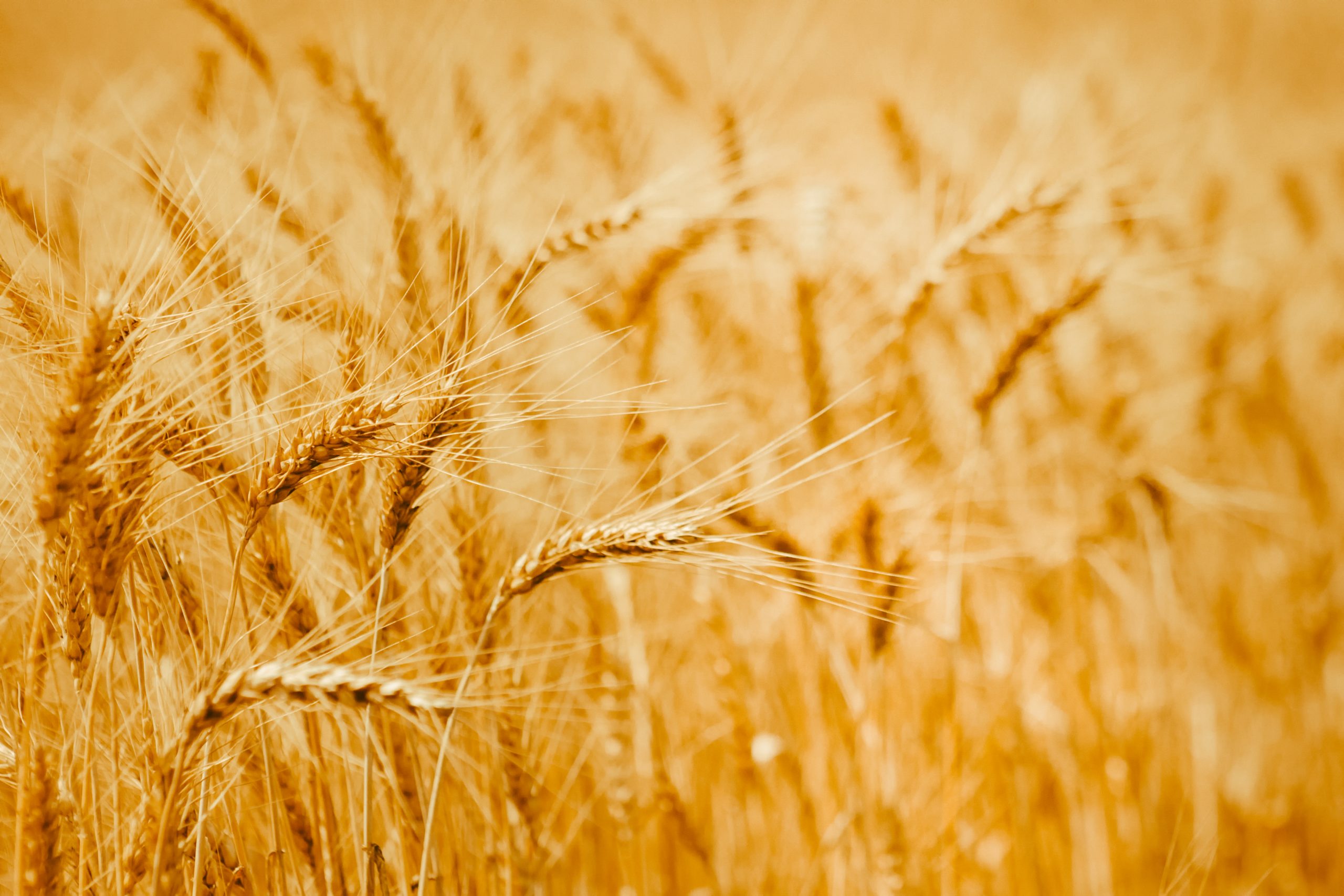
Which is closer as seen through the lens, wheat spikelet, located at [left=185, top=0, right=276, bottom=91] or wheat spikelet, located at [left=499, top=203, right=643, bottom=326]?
wheat spikelet, located at [left=499, top=203, right=643, bottom=326]

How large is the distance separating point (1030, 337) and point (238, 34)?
4.46 ft

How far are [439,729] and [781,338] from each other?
4.14 ft

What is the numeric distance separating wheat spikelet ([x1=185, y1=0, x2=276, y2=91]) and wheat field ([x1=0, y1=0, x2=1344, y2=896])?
0.01 meters

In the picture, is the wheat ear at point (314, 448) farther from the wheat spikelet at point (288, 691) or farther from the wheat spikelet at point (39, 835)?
the wheat spikelet at point (39, 835)

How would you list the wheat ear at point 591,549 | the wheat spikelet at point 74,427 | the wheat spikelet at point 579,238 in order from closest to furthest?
the wheat spikelet at point 74,427 < the wheat ear at point 591,549 < the wheat spikelet at point 579,238

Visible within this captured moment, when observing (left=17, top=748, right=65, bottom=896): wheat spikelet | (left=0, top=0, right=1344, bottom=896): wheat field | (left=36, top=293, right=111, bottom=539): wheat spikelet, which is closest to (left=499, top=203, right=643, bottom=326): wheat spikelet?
(left=0, top=0, right=1344, bottom=896): wheat field

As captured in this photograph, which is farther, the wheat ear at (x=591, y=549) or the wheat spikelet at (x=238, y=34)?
the wheat spikelet at (x=238, y=34)

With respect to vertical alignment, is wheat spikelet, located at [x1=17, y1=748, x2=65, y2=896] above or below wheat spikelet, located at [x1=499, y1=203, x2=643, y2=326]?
below

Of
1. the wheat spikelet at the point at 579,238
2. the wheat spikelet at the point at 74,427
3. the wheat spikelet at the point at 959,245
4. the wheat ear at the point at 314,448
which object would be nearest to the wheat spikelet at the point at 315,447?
the wheat ear at the point at 314,448

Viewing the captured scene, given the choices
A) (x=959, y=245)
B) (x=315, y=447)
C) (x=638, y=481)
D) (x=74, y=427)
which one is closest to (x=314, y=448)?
(x=315, y=447)

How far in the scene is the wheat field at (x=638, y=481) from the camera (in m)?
0.73

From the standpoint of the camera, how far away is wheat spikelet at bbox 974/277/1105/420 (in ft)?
3.65

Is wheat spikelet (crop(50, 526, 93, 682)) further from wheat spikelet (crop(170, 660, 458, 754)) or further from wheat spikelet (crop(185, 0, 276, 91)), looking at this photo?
wheat spikelet (crop(185, 0, 276, 91))

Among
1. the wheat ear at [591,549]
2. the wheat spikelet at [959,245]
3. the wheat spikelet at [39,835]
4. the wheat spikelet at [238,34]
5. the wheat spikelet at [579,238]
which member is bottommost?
the wheat spikelet at [39,835]
